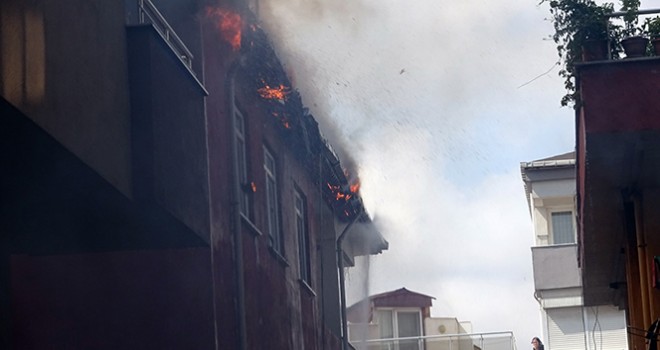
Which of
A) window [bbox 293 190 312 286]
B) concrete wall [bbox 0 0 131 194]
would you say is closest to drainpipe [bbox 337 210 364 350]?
window [bbox 293 190 312 286]

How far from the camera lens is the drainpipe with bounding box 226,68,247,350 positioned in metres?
15.6

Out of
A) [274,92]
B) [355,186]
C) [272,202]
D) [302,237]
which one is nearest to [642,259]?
[274,92]

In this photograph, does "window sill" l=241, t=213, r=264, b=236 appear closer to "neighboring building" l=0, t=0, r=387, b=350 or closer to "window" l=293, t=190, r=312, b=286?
"neighboring building" l=0, t=0, r=387, b=350

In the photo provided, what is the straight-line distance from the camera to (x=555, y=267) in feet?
115

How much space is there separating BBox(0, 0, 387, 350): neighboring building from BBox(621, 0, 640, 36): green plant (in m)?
4.12

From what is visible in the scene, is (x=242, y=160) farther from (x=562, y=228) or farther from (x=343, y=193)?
(x=562, y=228)

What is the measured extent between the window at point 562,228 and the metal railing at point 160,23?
22299 millimetres

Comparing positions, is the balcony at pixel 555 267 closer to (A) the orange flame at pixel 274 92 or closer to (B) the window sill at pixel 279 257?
(B) the window sill at pixel 279 257

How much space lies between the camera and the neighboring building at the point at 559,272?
3469 centimetres

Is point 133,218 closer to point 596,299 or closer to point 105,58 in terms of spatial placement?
point 105,58

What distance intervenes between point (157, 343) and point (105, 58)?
4.08 meters

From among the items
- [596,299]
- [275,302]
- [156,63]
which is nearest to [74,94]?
[156,63]

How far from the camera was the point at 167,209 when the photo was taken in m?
10.9

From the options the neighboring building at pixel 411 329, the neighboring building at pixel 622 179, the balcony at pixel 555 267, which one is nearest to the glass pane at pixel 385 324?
the neighboring building at pixel 411 329
